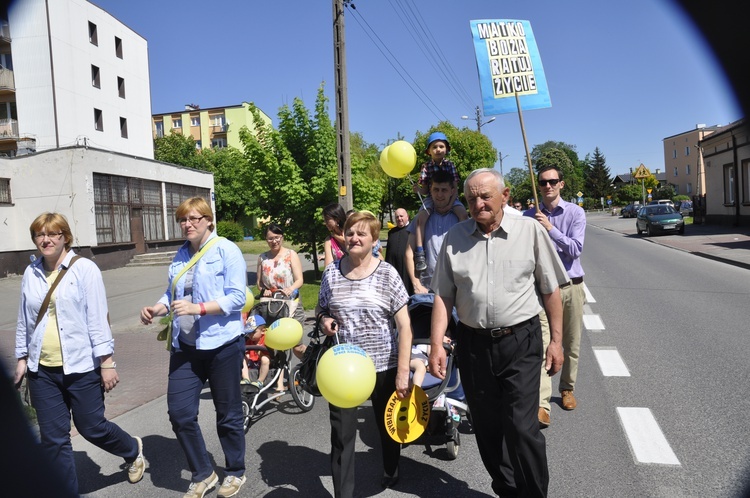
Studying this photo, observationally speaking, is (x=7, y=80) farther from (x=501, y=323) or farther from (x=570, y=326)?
(x=501, y=323)

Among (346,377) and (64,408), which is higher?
(346,377)

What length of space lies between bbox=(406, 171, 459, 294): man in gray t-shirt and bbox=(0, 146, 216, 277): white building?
20.2m

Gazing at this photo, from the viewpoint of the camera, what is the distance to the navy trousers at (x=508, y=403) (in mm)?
2988

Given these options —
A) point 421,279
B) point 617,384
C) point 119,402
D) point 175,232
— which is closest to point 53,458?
point 119,402

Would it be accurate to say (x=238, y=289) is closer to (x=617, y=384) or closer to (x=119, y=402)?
(x=119, y=402)

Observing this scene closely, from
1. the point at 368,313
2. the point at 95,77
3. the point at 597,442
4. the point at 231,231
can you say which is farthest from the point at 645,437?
the point at 231,231

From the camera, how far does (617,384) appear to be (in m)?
5.64

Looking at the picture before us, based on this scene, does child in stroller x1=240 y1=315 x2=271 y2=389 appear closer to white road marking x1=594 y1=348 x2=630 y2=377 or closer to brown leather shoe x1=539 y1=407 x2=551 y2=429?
brown leather shoe x1=539 y1=407 x2=551 y2=429

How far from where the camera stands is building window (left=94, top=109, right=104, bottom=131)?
35594 mm

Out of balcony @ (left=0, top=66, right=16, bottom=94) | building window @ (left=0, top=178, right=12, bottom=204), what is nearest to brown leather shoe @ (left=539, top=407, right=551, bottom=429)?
building window @ (left=0, top=178, right=12, bottom=204)

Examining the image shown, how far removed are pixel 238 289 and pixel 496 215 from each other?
1.72 m

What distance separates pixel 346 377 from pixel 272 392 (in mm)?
2950

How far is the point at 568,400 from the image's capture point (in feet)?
16.3

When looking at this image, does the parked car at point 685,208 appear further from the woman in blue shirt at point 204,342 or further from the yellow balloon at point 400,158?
the woman in blue shirt at point 204,342
